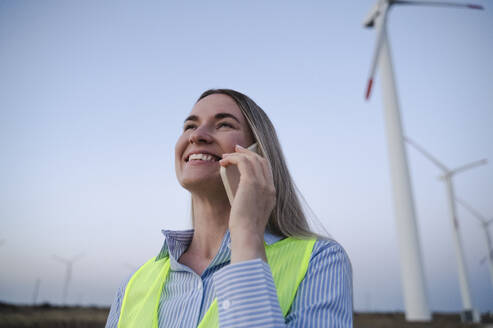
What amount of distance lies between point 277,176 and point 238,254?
121cm

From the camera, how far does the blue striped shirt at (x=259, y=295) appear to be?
1729 mm

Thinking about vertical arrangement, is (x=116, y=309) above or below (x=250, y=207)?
below

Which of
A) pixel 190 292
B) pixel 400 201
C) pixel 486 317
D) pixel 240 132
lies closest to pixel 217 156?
pixel 240 132

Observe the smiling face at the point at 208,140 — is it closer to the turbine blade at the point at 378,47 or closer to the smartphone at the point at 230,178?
the smartphone at the point at 230,178

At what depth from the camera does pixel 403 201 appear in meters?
18.1

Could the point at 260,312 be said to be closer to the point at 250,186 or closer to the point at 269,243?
the point at 250,186

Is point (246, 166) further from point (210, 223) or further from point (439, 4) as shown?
point (439, 4)

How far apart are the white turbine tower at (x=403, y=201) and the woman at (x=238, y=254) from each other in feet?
46.2

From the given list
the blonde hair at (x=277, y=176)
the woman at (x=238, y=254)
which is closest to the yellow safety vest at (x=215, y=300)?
the woman at (x=238, y=254)

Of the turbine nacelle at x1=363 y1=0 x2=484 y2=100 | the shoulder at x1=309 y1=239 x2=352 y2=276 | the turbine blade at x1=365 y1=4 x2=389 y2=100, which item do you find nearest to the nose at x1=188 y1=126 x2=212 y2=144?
the shoulder at x1=309 y1=239 x2=352 y2=276

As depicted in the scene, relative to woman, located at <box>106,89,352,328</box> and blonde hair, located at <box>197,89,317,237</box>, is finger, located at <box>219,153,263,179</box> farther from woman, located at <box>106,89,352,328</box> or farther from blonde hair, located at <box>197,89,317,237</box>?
blonde hair, located at <box>197,89,317,237</box>

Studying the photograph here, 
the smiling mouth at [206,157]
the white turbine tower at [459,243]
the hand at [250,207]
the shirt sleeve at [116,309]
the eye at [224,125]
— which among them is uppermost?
the eye at [224,125]

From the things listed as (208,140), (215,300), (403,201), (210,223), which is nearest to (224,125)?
(208,140)

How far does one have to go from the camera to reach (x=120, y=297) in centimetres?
295
